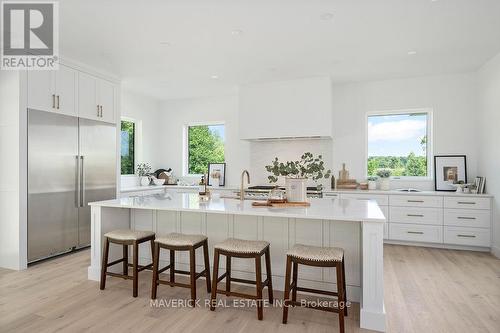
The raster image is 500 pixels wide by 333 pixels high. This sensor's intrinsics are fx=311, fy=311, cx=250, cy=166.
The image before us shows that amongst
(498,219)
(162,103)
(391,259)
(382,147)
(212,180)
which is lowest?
(391,259)

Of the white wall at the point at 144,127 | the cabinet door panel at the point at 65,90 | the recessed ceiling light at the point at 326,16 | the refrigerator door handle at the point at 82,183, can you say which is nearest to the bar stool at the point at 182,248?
the refrigerator door handle at the point at 82,183

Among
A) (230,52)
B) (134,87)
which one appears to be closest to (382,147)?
(230,52)

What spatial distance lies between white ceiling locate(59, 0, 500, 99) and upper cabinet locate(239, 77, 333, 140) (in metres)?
0.23

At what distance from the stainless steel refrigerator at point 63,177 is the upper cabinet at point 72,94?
12 centimetres

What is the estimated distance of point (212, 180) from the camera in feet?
20.0

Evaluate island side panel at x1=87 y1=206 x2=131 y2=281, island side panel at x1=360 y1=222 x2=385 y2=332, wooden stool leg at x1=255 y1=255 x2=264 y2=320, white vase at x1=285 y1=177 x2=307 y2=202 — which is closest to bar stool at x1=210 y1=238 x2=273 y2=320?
wooden stool leg at x1=255 y1=255 x2=264 y2=320

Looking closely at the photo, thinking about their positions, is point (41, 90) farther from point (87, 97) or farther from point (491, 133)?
point (491, 133)

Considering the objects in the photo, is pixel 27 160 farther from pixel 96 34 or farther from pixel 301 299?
pixel 301 299

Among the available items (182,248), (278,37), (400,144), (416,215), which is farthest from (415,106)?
Result: (182,248)

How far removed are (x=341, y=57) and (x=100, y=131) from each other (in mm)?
3528

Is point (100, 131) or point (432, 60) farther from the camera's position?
point (100, 131)

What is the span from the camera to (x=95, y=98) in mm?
4492

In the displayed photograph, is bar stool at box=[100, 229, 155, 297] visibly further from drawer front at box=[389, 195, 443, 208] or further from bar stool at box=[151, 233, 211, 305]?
drawer front at box=[389, 195, 443, 208]

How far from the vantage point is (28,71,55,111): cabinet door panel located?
3.63 meters
